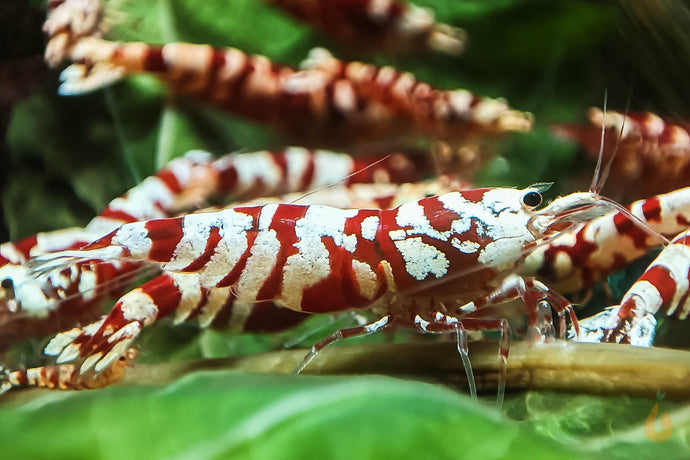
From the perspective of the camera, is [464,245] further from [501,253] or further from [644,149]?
[644,149]

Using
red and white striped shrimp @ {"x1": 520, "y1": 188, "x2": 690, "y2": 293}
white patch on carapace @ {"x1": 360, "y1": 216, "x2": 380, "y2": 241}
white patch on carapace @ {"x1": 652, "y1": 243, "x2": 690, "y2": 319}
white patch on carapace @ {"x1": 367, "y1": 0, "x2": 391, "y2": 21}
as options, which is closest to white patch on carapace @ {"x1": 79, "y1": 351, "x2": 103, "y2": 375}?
white patch on carapace @ {"x1": 360, "y1": 216, "x2": 380, "y2": 241}

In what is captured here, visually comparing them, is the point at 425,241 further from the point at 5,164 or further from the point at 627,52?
the point at 5,164

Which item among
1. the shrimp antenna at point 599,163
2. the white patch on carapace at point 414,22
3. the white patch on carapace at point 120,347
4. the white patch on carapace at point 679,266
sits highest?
the white patch on carapace at point 414,22

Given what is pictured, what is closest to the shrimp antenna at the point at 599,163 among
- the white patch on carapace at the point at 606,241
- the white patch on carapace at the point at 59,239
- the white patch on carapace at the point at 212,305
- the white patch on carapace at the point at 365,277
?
the white patch on carapace at the point at 606,241

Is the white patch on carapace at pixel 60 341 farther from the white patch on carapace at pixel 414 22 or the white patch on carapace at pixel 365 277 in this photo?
the white patch on carapace at pixel 414 22

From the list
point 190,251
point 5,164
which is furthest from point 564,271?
point 5,164

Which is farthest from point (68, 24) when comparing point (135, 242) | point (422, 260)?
point (422, 260)
